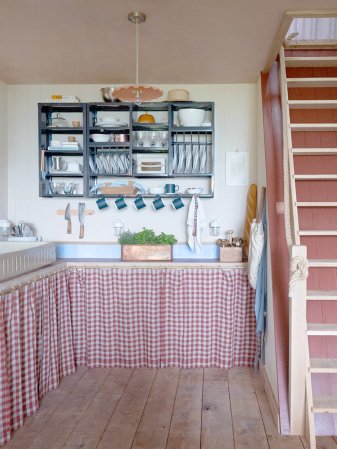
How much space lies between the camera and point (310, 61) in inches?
129

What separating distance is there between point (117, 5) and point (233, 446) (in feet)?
8.87

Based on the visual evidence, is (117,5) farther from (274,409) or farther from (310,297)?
(274,409)

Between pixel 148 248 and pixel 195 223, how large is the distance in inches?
20.5

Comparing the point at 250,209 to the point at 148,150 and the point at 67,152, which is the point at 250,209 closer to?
the point at 148,150

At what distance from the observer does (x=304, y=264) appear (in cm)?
233

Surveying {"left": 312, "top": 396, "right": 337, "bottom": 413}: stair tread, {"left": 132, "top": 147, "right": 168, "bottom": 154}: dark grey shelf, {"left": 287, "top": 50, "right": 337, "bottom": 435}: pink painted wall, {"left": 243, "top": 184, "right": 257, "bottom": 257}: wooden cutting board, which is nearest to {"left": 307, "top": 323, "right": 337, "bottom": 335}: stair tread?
{"left": 287, "top": 50, "right": 337, "bottom": 435}: pink painted wall

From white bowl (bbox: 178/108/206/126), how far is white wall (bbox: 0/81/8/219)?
5.62ft

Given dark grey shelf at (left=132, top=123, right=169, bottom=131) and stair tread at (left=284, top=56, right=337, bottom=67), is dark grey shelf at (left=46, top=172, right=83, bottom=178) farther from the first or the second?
stair tread at (left=284, top=56, right=337, bottom=67)

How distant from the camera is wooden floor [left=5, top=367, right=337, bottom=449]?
7.78 ft

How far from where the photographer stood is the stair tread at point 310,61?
3.20 meters

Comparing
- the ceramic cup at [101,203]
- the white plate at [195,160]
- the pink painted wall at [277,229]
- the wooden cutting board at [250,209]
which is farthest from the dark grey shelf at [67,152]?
the pink painted wall at [277,229]

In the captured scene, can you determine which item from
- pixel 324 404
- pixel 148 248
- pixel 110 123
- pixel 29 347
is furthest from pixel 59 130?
pixel 324 404

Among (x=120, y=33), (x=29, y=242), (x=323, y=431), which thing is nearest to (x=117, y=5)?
(x=120, y=33)

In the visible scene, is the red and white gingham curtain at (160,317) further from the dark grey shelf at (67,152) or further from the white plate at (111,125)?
the white plate at (111,125)
